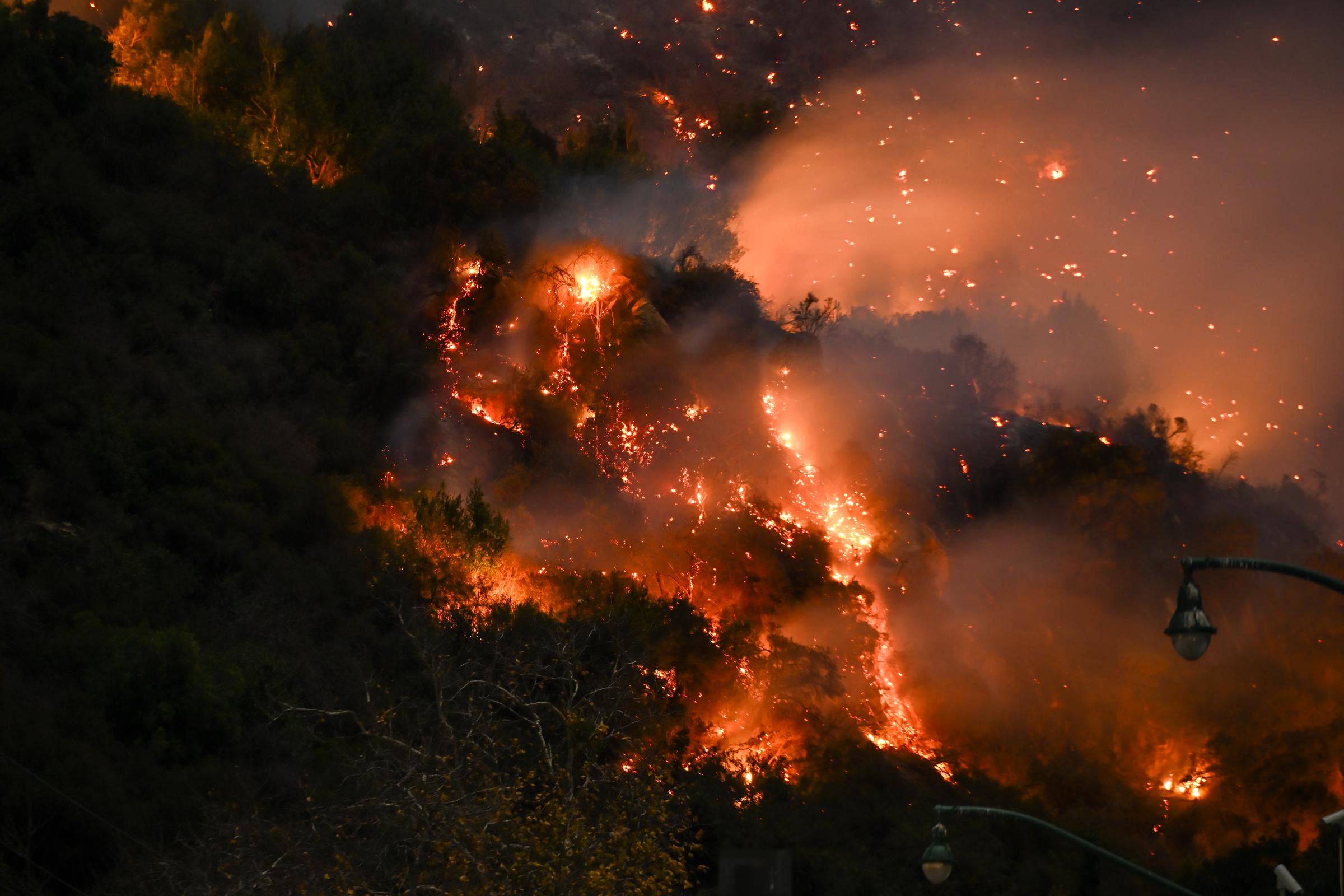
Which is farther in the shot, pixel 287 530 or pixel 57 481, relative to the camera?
pixel 287 530

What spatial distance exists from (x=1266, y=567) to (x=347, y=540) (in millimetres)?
25216

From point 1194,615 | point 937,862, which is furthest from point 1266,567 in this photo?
point 937,862

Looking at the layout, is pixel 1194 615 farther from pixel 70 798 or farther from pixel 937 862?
pixel 70 798

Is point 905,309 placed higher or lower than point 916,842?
higher

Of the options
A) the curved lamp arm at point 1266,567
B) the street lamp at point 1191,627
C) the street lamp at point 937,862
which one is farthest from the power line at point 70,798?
the curved lamp arm at point 1266,567

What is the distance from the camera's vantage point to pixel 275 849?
688 inches

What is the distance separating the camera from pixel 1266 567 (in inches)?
320

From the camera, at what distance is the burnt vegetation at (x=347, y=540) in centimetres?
1859

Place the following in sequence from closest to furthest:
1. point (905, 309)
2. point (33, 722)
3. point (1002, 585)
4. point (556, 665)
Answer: point (33, 722), point (556, 665), point (1002, 585), point (905, 309)

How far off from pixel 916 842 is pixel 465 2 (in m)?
53.3

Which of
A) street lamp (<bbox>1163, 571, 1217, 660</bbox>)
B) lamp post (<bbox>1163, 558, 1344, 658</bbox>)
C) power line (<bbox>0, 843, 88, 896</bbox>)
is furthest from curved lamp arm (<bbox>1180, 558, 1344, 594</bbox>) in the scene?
power line (<bbox>0, 843, 88, 896</bbox>)

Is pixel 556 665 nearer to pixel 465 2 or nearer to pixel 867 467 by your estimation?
pixel 867 467

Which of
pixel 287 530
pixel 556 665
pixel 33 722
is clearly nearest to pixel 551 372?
pixel 287 530

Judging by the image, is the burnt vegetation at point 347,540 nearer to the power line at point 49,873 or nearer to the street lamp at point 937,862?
the power line at point 49,873
